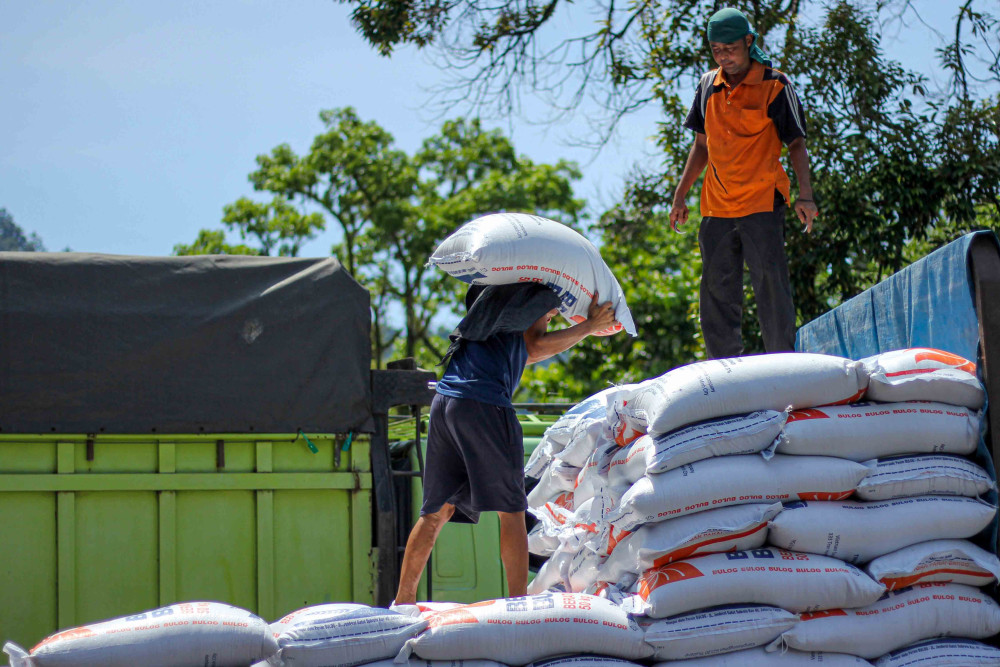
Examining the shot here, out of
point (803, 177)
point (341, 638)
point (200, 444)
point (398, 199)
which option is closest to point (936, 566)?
point (341, 638)

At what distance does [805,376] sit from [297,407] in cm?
271

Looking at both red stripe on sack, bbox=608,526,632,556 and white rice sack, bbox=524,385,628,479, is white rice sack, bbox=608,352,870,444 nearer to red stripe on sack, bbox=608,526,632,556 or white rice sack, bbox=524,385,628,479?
red stripe on sack, bbox=608,526,632,556

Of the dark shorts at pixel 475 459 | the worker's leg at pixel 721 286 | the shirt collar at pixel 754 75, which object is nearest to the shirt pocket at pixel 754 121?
the shirt collar at pixel 754 75

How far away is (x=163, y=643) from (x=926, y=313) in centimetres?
261

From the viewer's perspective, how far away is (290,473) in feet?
15.9

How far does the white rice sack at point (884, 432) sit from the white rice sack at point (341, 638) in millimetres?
1313

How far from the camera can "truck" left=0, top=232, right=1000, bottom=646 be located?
4539mm

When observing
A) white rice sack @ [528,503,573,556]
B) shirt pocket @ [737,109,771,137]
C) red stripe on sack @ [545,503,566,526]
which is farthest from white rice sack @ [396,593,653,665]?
shirt pocket @ [737,109,771,137]

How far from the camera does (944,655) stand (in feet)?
9.29

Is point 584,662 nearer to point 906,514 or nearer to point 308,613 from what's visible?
point 308,613

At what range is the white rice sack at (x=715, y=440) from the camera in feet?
9.64

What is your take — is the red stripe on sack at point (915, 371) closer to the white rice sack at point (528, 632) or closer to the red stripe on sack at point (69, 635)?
the white rice sack at point (528, 632)

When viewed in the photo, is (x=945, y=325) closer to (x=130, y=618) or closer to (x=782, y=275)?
(x=782, y=275)

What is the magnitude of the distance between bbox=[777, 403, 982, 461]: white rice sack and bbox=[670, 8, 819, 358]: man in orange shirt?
137 centimetres
